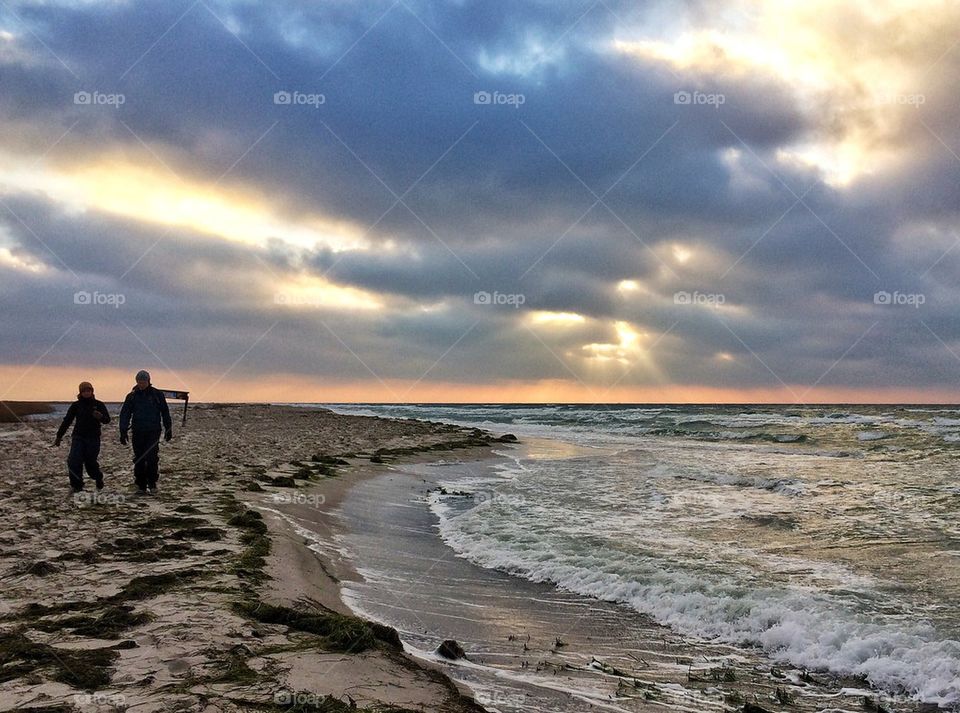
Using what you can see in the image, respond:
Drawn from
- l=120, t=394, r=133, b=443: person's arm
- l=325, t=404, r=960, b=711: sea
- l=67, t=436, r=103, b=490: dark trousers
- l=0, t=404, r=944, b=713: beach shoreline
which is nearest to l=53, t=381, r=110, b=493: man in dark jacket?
l=67, t=436, r=103, b=490: dark trousers

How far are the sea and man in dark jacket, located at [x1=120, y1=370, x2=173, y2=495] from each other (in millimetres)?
4304

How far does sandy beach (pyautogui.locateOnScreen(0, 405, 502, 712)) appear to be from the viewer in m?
4.41

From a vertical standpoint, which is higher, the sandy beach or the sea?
the sandy beach

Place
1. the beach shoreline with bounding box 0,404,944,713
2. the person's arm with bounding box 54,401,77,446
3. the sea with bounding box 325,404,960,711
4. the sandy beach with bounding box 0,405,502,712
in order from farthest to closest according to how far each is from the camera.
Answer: the person's arm with bounding box 54,401,77,446 < the sea with bounding box 325,404,960,711 < the beach shoreline with bounding box 0,404,944,713 < the sandy beach with bounding box 0,405,502,712

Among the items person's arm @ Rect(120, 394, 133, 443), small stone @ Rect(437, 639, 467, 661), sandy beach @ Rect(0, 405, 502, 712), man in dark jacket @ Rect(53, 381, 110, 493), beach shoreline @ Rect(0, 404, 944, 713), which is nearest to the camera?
sandy beach @ Rect(0, 405, 502, 712)

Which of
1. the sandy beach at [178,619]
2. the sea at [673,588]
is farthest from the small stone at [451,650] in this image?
the sandy beach at [178,619]

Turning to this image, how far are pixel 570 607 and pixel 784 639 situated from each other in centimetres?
255

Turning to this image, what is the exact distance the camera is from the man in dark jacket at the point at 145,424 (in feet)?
41.7

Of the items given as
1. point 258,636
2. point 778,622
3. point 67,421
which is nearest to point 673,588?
point 778,622

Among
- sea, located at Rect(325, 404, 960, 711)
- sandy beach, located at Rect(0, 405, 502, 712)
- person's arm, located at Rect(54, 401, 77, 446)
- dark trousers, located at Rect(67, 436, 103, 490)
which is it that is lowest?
sea, located at Rect(325, 404, 960, 711)

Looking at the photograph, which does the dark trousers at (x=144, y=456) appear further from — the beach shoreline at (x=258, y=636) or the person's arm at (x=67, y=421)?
the person's arm at (x=67, y=421)

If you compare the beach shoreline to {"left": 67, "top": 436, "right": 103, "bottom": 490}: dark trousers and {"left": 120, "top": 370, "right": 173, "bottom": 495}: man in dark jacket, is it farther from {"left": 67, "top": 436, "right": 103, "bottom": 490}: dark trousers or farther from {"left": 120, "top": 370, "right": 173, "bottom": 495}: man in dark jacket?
{"left": 120, "top": 370, "right": 173, "bottom": 495}: man in dark jacket

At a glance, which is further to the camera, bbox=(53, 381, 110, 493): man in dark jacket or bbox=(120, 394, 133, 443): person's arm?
bbox=(53, 381, 110, 493): man in dark jacket

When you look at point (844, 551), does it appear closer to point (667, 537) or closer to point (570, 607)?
point (667, 537)
